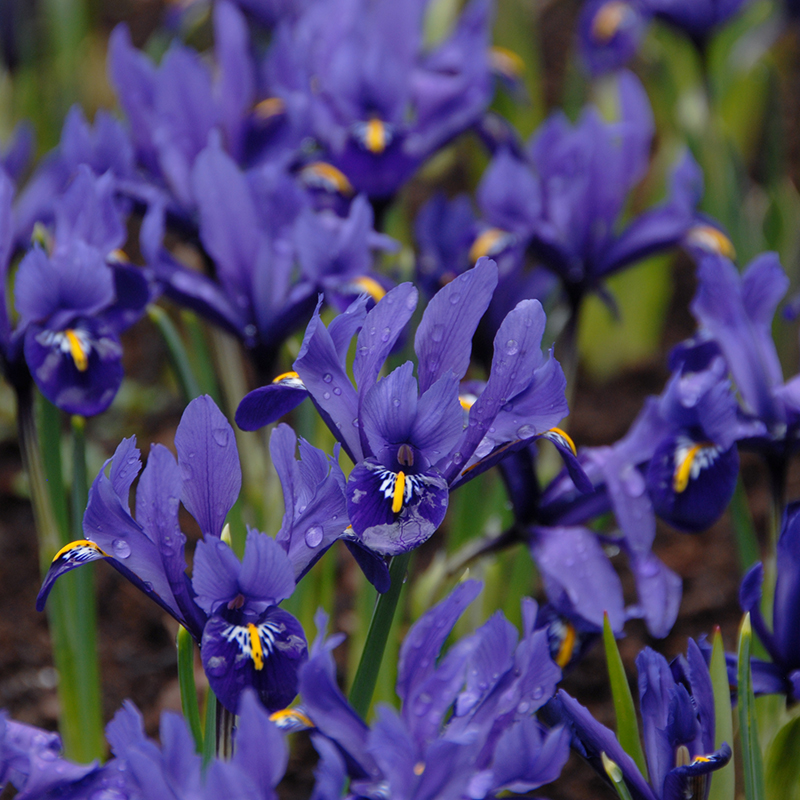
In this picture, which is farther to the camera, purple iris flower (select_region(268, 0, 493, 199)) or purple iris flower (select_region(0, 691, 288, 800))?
purple iris flower (select_region(268, 0, 493, 199))

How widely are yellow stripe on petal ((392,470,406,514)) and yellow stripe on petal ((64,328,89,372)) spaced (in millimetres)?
613

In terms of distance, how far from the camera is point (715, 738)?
1135mm

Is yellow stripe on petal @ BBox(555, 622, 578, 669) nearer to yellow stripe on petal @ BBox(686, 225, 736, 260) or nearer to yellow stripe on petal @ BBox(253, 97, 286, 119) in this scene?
yellow stripe on petal @ BBox(686, 225, 736, 260)

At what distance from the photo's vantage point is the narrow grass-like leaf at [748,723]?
1.08 m

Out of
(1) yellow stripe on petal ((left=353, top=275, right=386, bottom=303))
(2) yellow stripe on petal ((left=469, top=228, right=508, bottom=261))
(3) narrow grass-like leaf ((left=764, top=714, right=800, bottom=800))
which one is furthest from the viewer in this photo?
(2) yellow stripe on petal ((left=469, top=228, right=508, bottom=261))

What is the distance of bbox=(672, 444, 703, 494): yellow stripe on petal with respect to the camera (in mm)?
1309

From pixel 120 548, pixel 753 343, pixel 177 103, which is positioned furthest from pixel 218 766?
pixel 177 103

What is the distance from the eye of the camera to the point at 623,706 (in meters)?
1.16

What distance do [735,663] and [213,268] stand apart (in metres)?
1.24

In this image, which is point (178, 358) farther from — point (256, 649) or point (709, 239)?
point (709, 239)

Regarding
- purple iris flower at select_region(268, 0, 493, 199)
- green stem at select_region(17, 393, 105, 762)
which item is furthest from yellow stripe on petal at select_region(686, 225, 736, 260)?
green stem at select_region(17, 393, 105, 762)

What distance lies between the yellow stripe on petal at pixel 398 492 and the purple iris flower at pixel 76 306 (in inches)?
23.6

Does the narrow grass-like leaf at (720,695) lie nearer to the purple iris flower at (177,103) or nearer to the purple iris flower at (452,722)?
the purple iris flower at (452,722)

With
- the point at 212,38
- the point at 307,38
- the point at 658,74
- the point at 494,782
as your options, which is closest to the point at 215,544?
the point at 494,782
